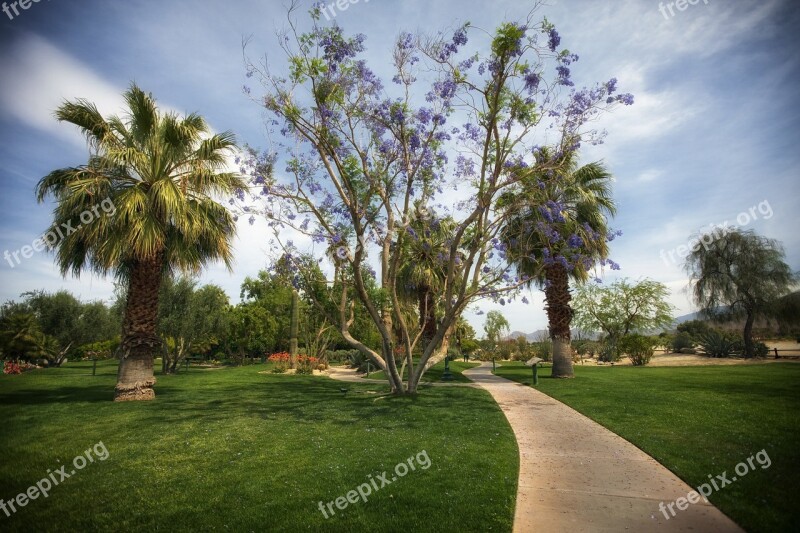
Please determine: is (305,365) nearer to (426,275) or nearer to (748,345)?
(426,275)

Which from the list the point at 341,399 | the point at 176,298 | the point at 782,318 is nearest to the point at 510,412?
the point at 341,399

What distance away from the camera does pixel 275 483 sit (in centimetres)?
503

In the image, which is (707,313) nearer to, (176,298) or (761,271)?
(761,271)

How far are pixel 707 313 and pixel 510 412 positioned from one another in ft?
96.4

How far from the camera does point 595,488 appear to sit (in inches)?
184

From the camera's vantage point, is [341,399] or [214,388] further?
[214,388]

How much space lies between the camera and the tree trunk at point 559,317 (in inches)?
695

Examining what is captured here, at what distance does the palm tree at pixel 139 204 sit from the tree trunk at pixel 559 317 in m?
14.8

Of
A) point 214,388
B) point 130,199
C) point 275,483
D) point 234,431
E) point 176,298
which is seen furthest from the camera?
point 176,298

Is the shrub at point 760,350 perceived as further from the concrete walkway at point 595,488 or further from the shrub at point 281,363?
the shrub at point 281,363

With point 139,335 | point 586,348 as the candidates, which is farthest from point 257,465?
point 586,348

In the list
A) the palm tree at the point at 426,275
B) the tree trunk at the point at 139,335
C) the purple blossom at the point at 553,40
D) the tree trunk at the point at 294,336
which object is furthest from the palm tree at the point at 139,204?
the tree trunk at the point at 294,336

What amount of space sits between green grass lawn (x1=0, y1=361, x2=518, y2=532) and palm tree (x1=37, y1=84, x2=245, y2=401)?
2.75m

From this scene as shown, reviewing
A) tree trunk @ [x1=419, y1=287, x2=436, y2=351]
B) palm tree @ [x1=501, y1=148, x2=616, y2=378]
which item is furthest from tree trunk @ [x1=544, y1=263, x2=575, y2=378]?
tree trunk @ [x1=419, y1=287, x2=436, y2=351]
